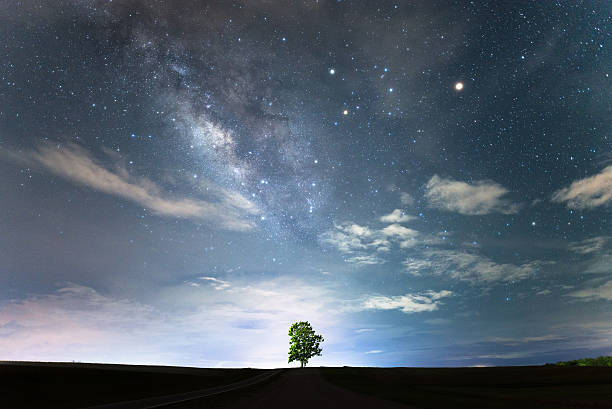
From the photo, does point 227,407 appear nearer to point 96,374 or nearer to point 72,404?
point 72,404

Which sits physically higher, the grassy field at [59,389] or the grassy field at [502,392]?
the grassy field at [59,389]

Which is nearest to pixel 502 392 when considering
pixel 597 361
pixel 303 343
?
pixel 597 361

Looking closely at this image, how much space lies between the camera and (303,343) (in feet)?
313

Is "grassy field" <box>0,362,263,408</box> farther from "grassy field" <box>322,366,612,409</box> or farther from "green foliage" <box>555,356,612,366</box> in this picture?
"green foliage" <box>555,356,612,366</box>

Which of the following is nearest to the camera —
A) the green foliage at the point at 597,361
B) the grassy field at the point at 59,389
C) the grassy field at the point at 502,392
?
the grassy field at the point at 59,389

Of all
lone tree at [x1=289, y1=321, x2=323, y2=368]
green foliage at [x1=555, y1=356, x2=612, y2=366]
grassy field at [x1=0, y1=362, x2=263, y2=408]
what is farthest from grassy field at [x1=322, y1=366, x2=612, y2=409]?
lone tree at [x1=289, y1=321, x2=323, y2=368]

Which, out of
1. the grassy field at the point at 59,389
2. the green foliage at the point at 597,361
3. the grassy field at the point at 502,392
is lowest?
the grassy field at the point at 502,392

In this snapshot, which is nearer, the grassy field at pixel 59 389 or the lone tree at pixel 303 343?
the grassy field at pixel 59 389

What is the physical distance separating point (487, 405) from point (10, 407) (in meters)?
19.8

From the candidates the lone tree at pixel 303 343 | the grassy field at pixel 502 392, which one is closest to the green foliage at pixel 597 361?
the grassy field at pixel 502 392

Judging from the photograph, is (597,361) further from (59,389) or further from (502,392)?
(59,389)

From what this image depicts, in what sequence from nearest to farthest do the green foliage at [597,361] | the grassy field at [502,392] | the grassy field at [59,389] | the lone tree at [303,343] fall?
the grassy field at [59,389] → the grassy field at [502,392] → the green foliage at [597,361] → the lone tree at [303,343]

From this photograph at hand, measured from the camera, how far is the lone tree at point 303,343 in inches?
3723

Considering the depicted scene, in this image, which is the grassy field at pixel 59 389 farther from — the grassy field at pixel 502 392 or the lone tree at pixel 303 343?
the lone tree at pixel 303 343
